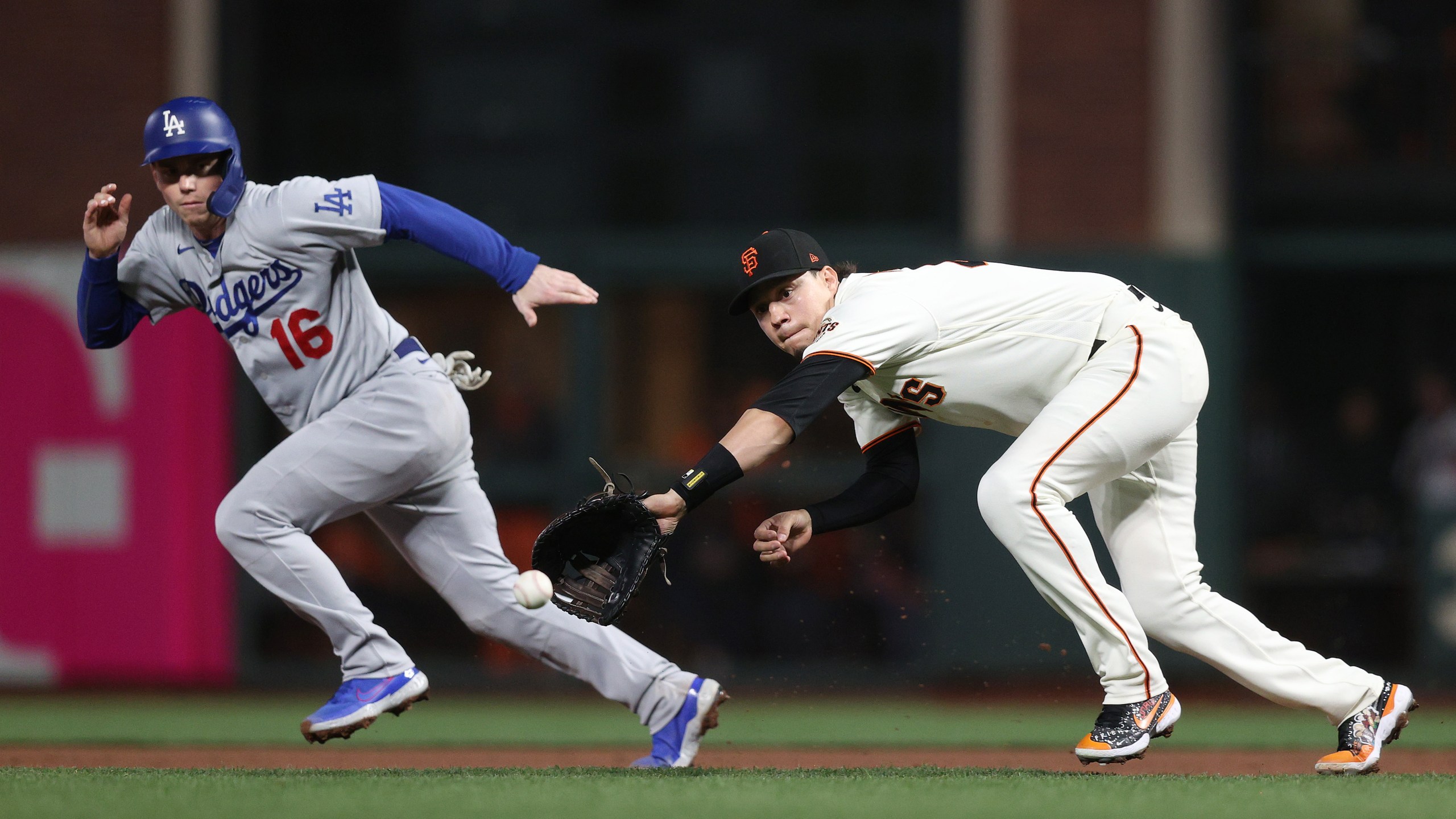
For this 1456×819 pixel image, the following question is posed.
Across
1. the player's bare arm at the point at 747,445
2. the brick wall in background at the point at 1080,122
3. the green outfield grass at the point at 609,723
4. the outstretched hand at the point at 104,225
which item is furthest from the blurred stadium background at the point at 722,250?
the player's bare arm at the point at 747,445

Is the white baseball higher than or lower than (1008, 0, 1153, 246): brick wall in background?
lower

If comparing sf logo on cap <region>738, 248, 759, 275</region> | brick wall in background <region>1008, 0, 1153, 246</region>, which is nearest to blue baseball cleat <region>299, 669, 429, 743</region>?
sf logo on cap <region>738, 248, 759, 275</region>

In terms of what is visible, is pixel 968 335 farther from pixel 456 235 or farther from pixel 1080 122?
pixel 1080 122

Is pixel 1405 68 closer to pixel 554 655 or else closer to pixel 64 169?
pixel 554 655

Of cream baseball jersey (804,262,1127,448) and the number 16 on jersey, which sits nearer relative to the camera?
cream baseball jersey (804,262,1127,448)

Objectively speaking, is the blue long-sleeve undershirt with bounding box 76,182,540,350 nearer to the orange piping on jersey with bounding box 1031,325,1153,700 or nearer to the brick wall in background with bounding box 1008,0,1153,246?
the orange piping on jersey with bounding box 1031,325,1153,700

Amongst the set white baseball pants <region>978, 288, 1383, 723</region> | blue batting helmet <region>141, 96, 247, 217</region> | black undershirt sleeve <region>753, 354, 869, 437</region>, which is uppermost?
blue batting helmet <region>141, 96, 247, 217</region>

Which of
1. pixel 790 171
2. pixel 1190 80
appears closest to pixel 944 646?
pixel 790 171
